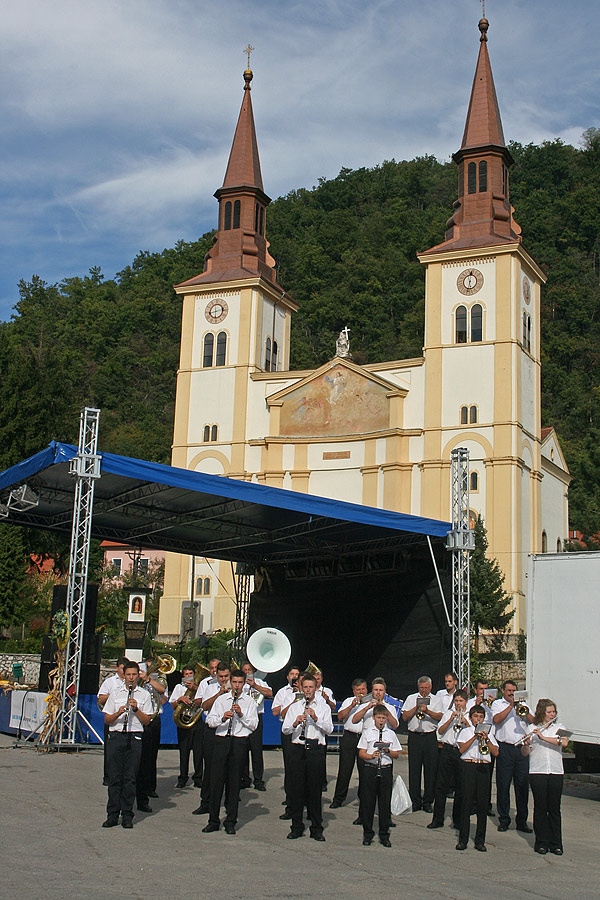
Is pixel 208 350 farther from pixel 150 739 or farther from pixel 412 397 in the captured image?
pixel 150 739

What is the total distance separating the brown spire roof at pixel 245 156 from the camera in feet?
165

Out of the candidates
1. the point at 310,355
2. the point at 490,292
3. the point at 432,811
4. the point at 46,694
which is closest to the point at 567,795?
the point at 432,811

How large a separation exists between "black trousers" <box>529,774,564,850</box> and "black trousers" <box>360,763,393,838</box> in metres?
1.40

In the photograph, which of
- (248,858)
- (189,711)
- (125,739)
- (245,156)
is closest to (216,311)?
(245,156)

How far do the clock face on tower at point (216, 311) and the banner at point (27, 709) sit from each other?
32189 millimetres

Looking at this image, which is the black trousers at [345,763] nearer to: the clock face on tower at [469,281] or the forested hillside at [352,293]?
the clock face on tower at [469,281]

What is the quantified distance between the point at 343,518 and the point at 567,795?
6762mm

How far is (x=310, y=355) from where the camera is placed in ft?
246

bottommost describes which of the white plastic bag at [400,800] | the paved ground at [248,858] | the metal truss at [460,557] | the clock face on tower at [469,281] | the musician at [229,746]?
the paved ground at [248,858]

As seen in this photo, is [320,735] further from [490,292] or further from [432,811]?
[490,292]

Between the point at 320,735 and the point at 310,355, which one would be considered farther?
the point at 310,355

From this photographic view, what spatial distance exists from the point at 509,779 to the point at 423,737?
117cm

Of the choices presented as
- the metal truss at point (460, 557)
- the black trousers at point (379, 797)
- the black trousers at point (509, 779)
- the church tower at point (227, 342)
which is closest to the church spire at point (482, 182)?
the church tower at point (227, 342)

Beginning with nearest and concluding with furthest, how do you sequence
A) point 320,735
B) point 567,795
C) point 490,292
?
point 320,735 → point 567,795 → point 490,292
